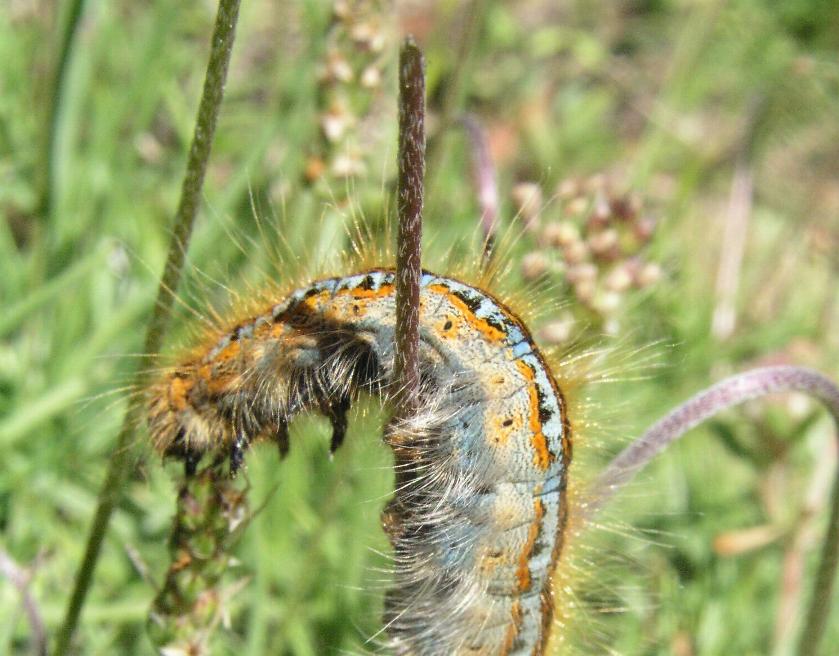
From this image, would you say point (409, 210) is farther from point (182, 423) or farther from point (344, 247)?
point (344, 247)

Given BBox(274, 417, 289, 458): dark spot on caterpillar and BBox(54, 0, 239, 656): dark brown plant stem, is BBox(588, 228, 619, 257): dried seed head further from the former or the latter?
BBox(54, 0, 239, 656): dark brown plant stem

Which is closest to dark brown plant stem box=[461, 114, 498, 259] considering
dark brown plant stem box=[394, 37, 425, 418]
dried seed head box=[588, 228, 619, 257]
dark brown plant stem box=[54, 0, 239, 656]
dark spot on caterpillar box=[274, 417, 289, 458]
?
dried seed head box=[588, 228, 619, 257]

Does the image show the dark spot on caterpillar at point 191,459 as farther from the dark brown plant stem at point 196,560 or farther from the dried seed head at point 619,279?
the dried seed head at point 619,279

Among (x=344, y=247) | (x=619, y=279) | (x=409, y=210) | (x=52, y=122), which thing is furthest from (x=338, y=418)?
(x=52, y=122)

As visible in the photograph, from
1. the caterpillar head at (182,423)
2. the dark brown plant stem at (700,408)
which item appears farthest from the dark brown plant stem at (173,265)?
the dark brown plant stem at (700,408)

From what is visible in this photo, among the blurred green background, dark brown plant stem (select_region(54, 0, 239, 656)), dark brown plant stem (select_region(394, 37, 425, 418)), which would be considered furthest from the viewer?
the blurred green background

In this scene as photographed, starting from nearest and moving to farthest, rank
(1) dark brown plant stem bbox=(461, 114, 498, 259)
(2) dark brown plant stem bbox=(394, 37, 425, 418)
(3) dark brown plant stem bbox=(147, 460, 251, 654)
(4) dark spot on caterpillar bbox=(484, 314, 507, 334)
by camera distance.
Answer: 1. (2) dark brown plant stem bbox=(394, 37, 425, 418)
2. (3) dark brown plant stem bbox=(147, 460, 251, 654)
3. (4) dark spot on caterpillar bbox=(484, 314, 507, 334)
4. (1) dark brown plant stem bbox=(461, 114, 498, 259)

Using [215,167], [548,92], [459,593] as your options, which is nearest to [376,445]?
[459,593]

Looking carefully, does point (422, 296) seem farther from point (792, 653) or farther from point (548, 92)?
point (548, 92)
